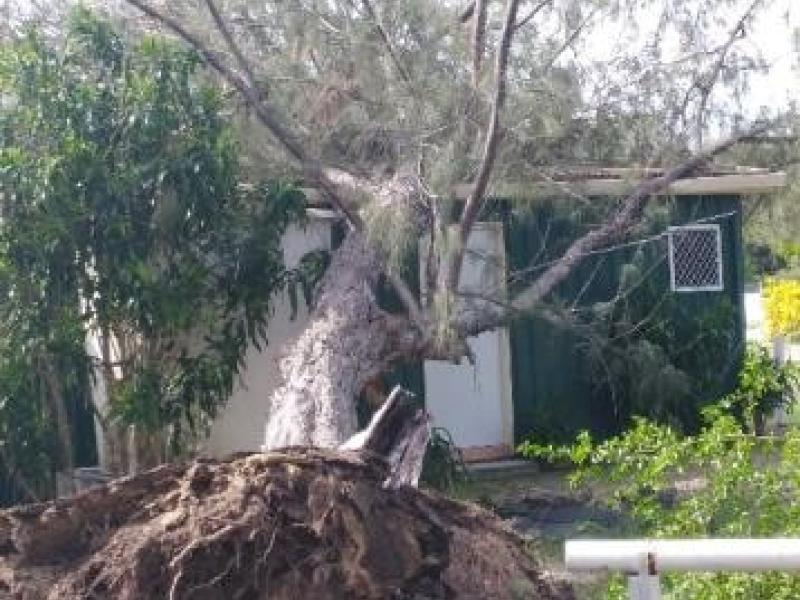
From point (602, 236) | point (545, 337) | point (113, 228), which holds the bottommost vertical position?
point (545, 337)

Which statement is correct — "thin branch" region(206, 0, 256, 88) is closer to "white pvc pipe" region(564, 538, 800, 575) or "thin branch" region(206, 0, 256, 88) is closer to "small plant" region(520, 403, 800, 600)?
"small plant" region(520, 403, 800, 600)

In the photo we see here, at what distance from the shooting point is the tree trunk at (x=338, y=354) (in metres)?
7.96

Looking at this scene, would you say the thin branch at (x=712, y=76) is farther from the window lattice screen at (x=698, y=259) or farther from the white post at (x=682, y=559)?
the white post at (x=682, y=559)

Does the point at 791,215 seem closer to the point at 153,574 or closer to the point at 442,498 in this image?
the point at 442,498

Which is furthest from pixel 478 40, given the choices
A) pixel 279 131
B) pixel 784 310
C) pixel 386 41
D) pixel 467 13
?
pixel 784 310

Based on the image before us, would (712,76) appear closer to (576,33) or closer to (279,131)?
(576,33)

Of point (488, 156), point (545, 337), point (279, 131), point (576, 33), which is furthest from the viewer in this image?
point (545, 337)

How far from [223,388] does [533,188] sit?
2528 mm

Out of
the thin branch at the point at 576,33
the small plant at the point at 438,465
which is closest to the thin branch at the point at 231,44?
the thin branch at the point at 576,33

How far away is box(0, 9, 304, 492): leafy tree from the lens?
9281 mm

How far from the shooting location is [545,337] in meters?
13.2

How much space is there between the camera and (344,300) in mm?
9438

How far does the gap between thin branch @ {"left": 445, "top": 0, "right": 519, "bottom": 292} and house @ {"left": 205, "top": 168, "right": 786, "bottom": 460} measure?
7.36 feet

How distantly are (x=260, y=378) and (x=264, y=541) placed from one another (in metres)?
6.15
